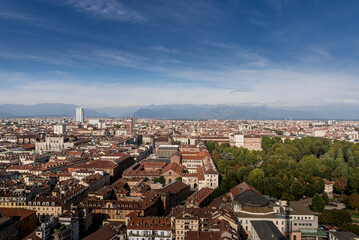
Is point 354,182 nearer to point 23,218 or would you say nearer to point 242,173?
point 242,173

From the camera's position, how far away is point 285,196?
37469 millimetres

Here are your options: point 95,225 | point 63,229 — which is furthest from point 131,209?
point 63,229

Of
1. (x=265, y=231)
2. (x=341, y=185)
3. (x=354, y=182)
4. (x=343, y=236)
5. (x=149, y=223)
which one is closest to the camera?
(x=265, y=231)

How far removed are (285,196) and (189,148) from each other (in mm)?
39942

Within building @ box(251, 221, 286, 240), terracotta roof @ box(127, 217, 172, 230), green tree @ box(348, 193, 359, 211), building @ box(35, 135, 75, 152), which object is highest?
building @ box(35, 135, 75, 152)

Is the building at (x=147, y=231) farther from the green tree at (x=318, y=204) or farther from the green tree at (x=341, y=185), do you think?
the green tree at (x=341, y=185)

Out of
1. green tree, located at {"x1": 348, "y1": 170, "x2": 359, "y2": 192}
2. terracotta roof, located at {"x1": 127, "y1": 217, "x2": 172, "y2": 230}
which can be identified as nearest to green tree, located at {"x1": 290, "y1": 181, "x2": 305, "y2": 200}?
green tree, located at {"x1": 348, "y1": 170, "x2": 359, "y2": 192}

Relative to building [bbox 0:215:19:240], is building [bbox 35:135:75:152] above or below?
above

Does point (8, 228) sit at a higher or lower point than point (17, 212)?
lower

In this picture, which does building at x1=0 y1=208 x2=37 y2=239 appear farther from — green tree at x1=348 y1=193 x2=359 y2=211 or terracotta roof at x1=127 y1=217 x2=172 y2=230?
green tree at x1=348 y1=193 x2=359 y2=211

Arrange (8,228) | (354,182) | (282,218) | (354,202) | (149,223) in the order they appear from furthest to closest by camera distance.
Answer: (354,182) → (354,202) → (282,218) → (149,223) → (8,228)

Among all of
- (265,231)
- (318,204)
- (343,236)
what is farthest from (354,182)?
(265,231)

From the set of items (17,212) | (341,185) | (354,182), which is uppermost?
(17,212)

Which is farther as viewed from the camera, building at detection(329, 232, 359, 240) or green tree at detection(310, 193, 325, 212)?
green tree at detection(310, 193, 325, 212)
